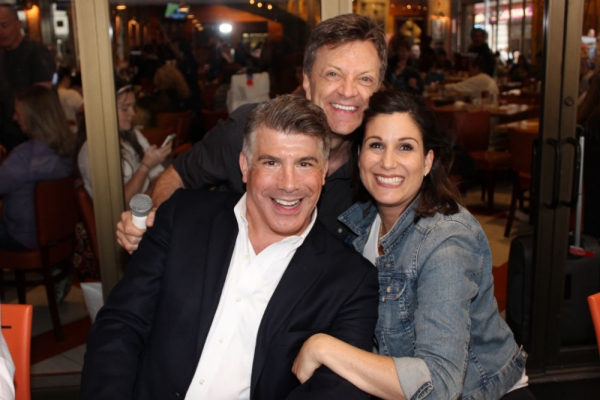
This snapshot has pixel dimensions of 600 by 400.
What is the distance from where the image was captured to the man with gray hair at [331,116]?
2.00 m

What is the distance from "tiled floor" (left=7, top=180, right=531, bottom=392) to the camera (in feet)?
10.7

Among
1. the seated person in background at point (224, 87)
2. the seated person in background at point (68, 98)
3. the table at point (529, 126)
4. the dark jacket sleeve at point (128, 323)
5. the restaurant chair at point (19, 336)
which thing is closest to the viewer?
the dark jacket sleeve at point (128, 323)

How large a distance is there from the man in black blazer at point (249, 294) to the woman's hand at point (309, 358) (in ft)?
0.19

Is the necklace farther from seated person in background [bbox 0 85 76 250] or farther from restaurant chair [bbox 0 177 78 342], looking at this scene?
restaurant chair [bbox 0 177 78 342]

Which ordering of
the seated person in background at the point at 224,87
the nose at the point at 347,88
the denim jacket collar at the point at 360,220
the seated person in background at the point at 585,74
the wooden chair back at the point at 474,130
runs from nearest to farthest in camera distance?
the nose at the point at 347,88
the denim jacket collar at the point at 360,220
the seated person in background at the point at 585,74
the wooden chair back at the point at 474,130
the seated person in background at the point at 224,87

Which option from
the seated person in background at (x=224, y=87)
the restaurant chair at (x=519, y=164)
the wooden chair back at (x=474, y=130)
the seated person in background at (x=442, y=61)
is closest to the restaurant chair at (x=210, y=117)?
the seated person in background at (x=224, y=87)

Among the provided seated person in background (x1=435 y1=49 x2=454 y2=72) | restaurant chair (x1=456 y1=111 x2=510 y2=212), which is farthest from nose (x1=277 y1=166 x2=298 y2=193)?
restaurant chair (x1=456 y1=111 x2=510 y2=212)

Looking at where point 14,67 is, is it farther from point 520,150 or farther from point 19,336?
point 520,150

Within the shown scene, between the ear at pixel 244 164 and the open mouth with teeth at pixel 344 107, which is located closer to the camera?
the ear at pixel 244 164

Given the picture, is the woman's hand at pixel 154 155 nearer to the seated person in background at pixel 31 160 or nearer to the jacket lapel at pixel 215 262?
the seated person in background at pixel 31 160

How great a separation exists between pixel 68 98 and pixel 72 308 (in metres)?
1.37

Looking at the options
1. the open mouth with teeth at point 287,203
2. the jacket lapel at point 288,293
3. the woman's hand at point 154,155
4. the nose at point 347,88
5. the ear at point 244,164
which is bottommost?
the jacket lapel at point 288,293

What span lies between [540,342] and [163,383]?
90.7 inches

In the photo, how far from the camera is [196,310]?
5.89ft
